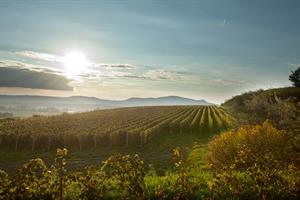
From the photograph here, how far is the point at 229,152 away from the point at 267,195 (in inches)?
274

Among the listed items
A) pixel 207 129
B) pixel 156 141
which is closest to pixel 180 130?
pixel 207 129

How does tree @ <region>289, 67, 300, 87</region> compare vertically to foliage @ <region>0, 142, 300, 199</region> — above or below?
above

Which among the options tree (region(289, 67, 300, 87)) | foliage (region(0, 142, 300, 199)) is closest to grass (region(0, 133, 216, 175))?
foliage (region(0, 142, 300, 199))

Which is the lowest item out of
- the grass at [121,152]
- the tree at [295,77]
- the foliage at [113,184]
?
the grass at [121,152]

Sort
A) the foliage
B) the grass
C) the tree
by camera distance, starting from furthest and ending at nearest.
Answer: the tree → the grass → the foliage

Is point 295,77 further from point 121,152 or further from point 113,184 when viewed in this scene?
point 113,184

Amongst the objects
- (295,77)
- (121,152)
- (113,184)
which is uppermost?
(295,77)

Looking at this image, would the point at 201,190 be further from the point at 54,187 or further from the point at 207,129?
the point at 207,129

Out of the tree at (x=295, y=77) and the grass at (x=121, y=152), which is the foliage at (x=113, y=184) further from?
the tree at (x=295, y=77)

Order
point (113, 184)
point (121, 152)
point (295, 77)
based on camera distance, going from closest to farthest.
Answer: point (113, 184) → point (121, 152) → point (295, 77)

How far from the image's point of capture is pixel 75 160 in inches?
1018

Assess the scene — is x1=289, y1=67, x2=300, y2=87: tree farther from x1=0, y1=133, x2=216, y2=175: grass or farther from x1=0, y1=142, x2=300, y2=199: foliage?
x1=0, y1=142, x2=300, y2=199: foliage

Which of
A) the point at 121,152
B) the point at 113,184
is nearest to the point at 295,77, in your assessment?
the point at 121,152

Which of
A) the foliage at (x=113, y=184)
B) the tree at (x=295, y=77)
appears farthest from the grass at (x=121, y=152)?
the tree at (x=295, y=77)
